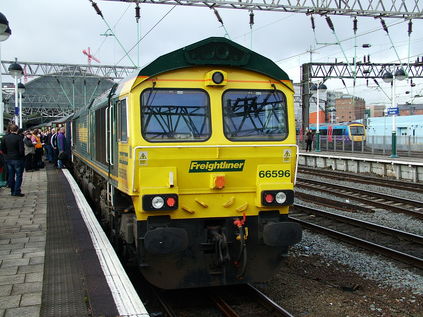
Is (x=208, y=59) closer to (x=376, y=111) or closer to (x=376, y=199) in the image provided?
(x=376, y=199)

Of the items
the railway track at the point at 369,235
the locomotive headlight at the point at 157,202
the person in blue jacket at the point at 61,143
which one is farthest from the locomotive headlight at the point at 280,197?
the person in blue jacket at the point at 61,143

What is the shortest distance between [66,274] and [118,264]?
63 cm

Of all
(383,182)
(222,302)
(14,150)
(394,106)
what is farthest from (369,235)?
(394,106)

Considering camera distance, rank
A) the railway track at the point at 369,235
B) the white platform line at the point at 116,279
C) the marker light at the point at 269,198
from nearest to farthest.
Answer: the white platform line at the point at 116,279 → the marker light at the point at 269,198 → the railway track at the point at 369,235

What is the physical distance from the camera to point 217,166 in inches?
241

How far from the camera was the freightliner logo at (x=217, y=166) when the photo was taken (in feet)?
19.7

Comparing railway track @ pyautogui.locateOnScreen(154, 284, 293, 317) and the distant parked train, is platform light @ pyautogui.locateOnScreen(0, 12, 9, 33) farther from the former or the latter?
the distant parked train

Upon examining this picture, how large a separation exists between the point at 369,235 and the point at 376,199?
17.0ft

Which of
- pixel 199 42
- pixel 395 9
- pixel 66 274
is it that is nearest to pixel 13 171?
pixel 66 274

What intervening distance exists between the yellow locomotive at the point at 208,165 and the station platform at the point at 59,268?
65cm

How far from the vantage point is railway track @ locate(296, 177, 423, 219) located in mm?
12866

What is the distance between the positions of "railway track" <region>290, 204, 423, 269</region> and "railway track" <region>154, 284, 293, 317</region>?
3.09 metres

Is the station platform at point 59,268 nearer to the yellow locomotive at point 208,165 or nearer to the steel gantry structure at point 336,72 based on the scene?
the yellow locomotive at point 208,165

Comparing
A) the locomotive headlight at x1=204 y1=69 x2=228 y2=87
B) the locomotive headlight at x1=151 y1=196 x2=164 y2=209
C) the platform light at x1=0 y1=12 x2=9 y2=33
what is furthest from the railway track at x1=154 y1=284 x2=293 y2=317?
the platform light at x1=0 y1=12 x2=9 y2=33
